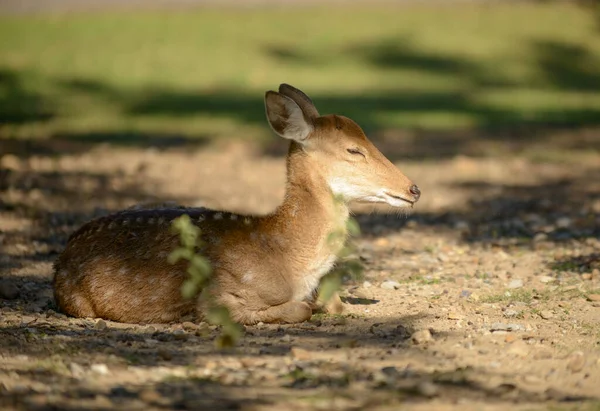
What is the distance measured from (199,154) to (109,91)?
526 centimetres

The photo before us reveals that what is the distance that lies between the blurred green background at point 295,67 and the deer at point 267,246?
8057mm

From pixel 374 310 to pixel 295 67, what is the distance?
1409 cm

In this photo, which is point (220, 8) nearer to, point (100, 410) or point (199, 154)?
point (199, 154)

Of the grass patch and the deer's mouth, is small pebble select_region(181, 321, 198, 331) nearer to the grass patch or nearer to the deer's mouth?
the deer's mouth

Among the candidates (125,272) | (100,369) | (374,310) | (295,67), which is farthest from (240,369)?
(295,67)

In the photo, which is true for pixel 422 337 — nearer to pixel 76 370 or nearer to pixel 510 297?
pixel 510 297

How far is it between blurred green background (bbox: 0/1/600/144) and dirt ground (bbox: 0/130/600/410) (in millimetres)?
2917

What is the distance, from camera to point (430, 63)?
69.8 ft

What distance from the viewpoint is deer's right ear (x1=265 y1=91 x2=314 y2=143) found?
22.4ft

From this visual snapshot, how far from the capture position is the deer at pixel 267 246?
6.68m

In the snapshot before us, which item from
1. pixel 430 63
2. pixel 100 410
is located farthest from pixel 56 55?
pixel 100 410

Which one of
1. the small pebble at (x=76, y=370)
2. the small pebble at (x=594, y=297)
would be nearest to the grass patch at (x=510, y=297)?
the small pebble at (x=594, y=297)

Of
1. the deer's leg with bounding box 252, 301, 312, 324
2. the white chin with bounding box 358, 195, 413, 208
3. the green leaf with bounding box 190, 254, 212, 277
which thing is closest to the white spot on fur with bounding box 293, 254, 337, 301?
the deer's leg with bounding box 252, 301, 312, 324

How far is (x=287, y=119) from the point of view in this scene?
6.89 m
